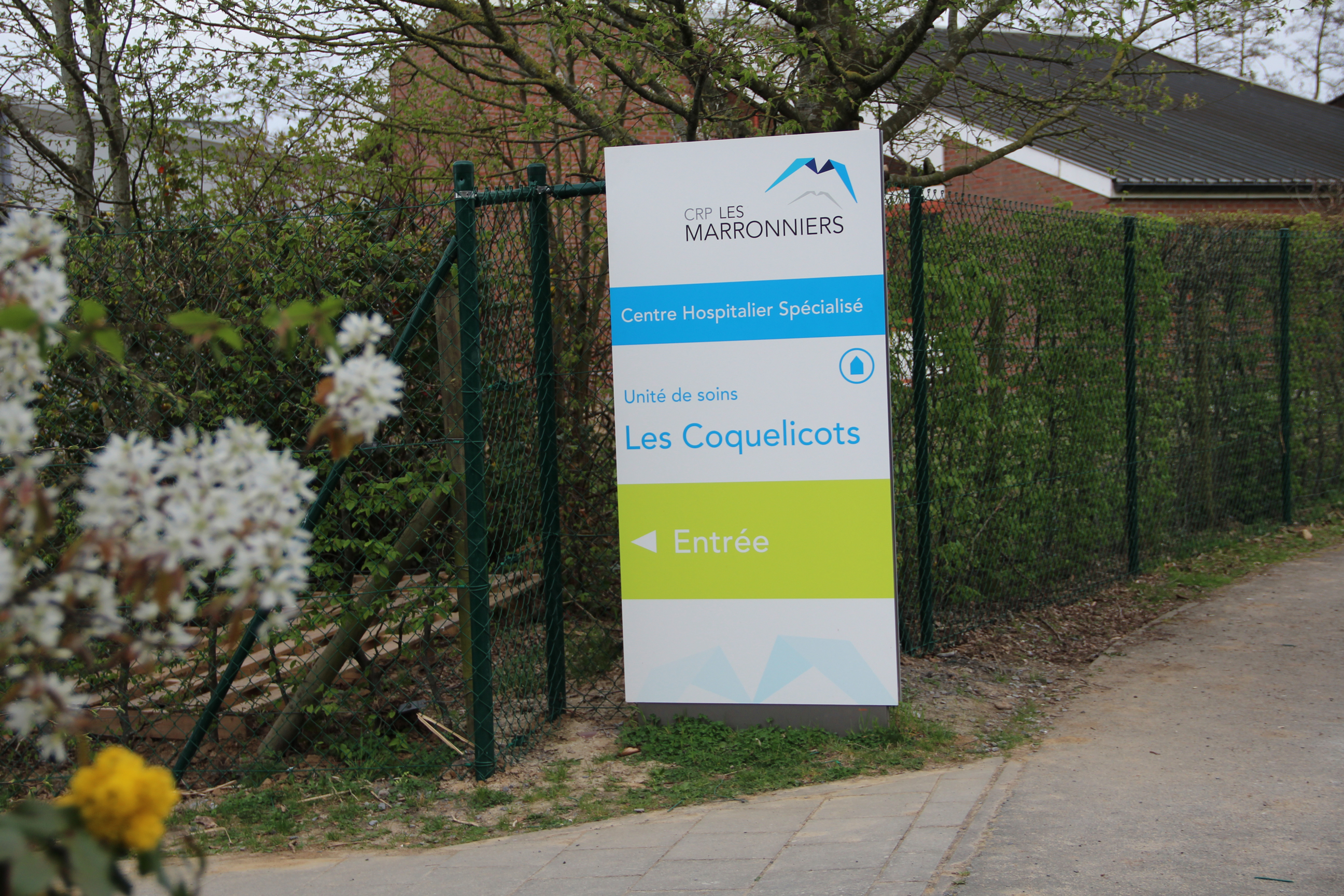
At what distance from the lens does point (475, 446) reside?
172 inches

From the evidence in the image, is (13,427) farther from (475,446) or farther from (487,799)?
(487,799)

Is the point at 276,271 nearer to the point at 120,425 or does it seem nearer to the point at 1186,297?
the point at 120,425

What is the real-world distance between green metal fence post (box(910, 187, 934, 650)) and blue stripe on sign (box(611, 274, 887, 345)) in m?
1.13

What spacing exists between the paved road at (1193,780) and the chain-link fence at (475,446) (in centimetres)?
113

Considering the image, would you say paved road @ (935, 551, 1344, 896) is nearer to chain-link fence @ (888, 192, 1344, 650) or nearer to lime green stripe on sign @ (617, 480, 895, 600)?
chain-link fence @ (888, 192, 1344, 650)

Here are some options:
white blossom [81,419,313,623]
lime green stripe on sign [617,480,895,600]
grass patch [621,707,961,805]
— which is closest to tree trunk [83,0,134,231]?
lime green stripe on sign [617,480,895,600]

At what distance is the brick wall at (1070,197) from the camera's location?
17.4 metres

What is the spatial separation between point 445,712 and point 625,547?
1.11 m

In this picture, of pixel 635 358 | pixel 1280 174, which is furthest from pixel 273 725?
pixel 1280 174

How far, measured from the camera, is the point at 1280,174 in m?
20.0

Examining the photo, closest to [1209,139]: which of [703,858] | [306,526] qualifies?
[306,526]

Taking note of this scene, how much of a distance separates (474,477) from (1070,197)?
15660mm

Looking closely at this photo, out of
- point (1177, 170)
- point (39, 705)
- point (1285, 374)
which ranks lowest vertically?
point (39, 705)

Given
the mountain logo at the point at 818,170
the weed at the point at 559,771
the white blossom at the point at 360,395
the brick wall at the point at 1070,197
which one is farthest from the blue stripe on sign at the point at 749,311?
the brick wall at the point at 1070,197
